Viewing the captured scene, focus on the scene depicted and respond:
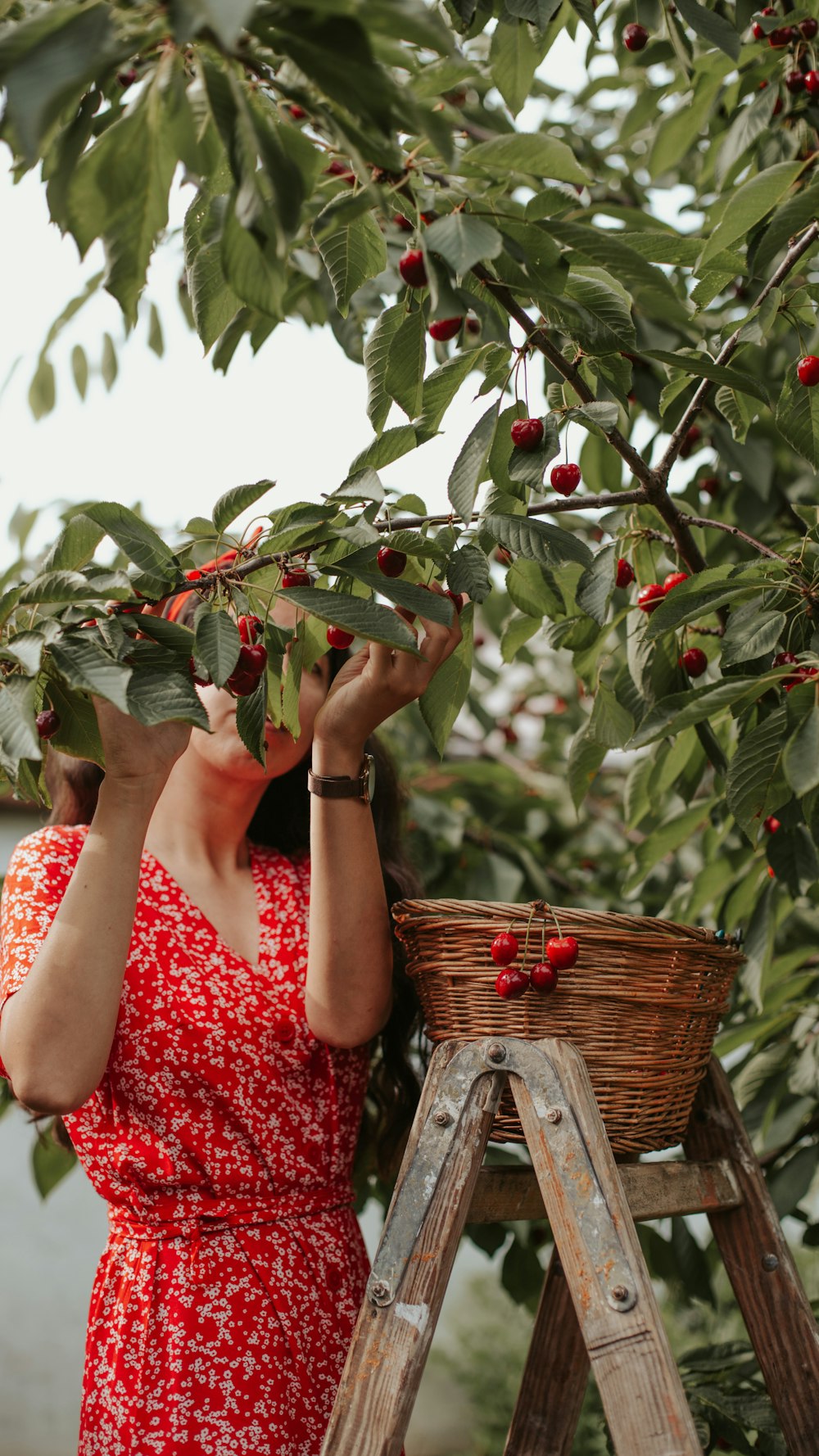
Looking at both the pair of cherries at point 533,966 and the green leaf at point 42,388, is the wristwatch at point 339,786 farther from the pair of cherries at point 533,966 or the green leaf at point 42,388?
the green leaf at point 42,388

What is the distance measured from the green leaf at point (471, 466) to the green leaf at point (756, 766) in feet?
1.11

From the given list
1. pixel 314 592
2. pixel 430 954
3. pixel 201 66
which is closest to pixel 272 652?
pixel 314 592

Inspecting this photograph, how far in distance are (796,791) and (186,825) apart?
0.83 meters

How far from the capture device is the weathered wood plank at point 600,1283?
91 centimetres

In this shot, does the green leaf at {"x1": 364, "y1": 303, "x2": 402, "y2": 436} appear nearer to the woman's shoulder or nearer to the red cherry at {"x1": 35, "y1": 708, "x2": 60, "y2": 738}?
the red cherry at {"x1": 35, "y1": 708, "x2": 60, "y2": 738}

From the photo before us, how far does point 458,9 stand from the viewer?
1.22m

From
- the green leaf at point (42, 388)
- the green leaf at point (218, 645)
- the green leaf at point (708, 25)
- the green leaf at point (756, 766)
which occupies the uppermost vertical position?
the green leaf at point (42, 388)

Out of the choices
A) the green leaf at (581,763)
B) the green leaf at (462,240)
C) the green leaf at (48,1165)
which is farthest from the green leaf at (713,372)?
the green leaf at (48,1165)

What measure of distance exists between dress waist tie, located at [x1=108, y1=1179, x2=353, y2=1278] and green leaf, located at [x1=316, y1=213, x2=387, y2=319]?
96 cm

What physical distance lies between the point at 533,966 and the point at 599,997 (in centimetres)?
8

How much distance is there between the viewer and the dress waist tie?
1.34m

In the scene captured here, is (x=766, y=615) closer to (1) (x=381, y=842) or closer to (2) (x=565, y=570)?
(2) (x=565, y=570)

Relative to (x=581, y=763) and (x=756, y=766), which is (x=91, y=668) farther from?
(x=581, y=763)

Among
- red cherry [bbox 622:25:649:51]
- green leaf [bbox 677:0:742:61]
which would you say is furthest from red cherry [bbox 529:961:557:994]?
red cherry [bbox 622:25:649:51]
